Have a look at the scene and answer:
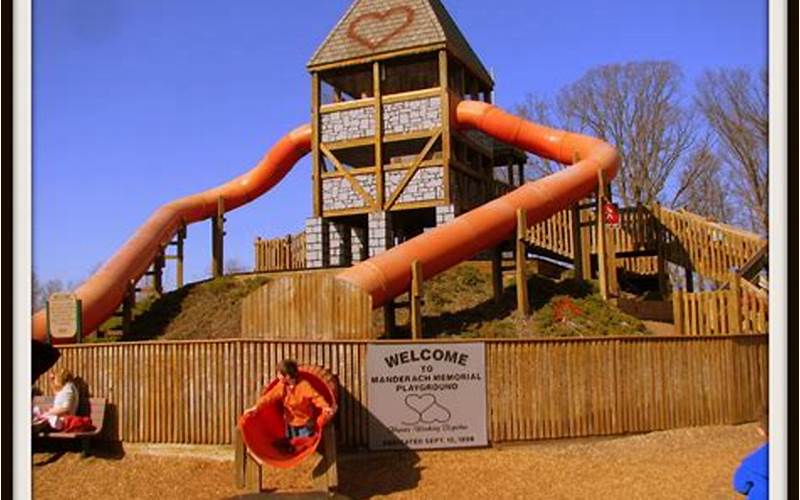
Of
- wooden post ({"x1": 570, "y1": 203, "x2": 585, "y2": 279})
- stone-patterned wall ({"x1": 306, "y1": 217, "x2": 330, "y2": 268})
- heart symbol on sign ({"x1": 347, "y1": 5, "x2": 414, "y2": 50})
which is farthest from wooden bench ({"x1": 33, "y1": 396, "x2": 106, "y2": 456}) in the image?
heart symbol on sign ({"x1": 347, "y1": 5, "x2": 414, "y2": 50})

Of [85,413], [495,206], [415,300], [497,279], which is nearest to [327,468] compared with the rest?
[85,413]

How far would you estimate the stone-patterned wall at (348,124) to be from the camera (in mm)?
21953

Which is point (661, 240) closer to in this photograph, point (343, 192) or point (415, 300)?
point (343, 192)

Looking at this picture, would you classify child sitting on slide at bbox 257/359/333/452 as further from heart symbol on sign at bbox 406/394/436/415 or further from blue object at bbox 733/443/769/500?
blue object at bbox 733/443/769/500

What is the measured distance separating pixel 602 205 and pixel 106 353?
12127 millimetres

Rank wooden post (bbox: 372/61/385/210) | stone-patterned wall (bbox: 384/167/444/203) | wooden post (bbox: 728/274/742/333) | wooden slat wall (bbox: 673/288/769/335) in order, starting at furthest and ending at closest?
wooden post (bbox: 372/61/385/210)
stone-patterned wall (bbox: 384/167/444/203)
wooden slat wall (bbox: 673/288/769/335)
wooden post (bbox: 728/274/742/333)

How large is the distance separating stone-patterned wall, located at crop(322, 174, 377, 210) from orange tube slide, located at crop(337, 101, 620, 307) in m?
2.93

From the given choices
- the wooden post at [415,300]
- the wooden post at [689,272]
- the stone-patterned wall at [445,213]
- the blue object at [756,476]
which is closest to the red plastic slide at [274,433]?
the wooden post at [415,300]

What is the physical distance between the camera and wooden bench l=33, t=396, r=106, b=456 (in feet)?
36.2

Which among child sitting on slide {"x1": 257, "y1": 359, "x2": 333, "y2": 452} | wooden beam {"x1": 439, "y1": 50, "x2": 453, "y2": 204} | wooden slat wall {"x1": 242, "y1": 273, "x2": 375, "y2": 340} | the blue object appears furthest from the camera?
wooden beam {"x1": 439, "y1": 50, "x2": 453, "y2": 204}

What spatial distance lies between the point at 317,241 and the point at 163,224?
13.6ft

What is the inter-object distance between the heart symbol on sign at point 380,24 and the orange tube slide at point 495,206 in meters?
2.77

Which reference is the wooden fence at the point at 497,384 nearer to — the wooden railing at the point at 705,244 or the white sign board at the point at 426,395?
the white sign board at the point at 426,395

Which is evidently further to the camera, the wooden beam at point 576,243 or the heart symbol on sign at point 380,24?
the heart symbol on sign at point 380,24
